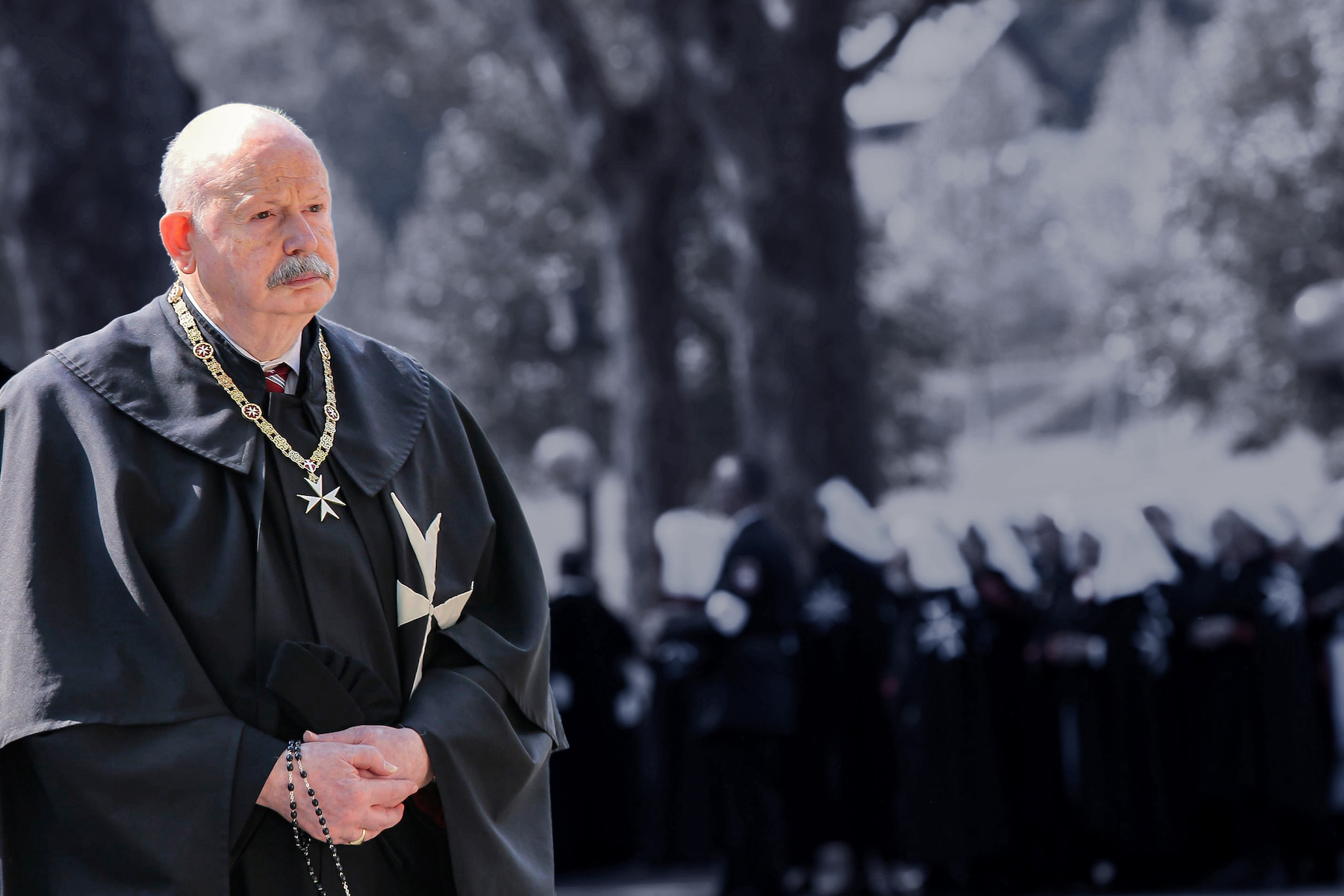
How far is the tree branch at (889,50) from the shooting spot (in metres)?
10.6

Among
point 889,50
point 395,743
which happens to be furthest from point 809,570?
point 395,743

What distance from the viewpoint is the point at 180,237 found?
278cm

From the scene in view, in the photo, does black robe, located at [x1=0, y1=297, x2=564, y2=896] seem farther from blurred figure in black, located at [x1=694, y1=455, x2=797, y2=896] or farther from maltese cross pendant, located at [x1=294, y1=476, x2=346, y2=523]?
blurred figure in black, located at [x1=694, y1=455, x2=797, y2=896]

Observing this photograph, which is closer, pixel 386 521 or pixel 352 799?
pixel 352 799

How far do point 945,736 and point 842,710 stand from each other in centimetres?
51

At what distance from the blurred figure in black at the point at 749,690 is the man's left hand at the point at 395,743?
5.11 metres

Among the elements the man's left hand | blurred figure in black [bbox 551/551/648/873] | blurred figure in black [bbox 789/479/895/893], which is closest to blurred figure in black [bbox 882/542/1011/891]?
blurred figure in black [bbox 789/479/895/893]

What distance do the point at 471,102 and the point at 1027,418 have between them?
80.0ft

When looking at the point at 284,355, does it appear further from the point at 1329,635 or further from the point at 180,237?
the point at 1329,635

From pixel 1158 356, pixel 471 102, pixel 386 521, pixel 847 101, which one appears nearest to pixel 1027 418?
pixel 1158 356

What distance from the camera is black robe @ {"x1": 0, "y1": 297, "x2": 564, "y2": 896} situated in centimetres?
252

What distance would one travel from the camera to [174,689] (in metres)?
Answer: 2.54

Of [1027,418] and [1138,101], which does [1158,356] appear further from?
[1138,101]

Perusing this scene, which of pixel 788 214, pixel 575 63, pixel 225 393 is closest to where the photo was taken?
pixel 225 393
